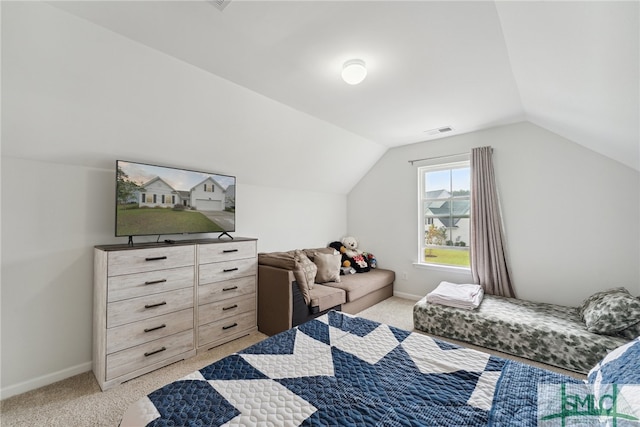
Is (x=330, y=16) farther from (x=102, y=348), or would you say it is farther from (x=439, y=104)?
(x=102, y=348)

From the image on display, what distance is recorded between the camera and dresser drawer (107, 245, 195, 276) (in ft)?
6.93

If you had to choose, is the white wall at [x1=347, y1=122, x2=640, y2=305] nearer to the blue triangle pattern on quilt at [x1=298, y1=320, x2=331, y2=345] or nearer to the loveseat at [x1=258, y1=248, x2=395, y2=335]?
the loveseat at [x1=258, y1=248, x2=395, y2=335]

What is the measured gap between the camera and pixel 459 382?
122cm

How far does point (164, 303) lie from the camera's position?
2.36 metres

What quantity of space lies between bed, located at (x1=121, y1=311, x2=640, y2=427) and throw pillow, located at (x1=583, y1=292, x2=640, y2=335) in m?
1.64

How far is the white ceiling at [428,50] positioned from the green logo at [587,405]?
1.52 meters

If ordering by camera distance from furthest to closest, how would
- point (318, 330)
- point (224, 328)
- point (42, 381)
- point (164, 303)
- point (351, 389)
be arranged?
point (224, 328)
point (164, 303)
point (42, 381)
point (318, 330)
point (351, 389)

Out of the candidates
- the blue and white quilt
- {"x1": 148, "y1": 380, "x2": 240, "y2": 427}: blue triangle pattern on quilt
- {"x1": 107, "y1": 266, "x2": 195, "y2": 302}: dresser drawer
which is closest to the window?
the blue and white quilt

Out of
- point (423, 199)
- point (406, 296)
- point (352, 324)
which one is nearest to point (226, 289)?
point (352, 324)

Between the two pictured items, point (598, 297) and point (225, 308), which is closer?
point (598, 297)

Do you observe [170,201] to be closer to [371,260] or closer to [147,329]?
[147,329]

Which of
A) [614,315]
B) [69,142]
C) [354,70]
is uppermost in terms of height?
[354,70]

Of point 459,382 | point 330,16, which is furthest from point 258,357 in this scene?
point 330,16

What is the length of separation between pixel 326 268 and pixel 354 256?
857 mm
